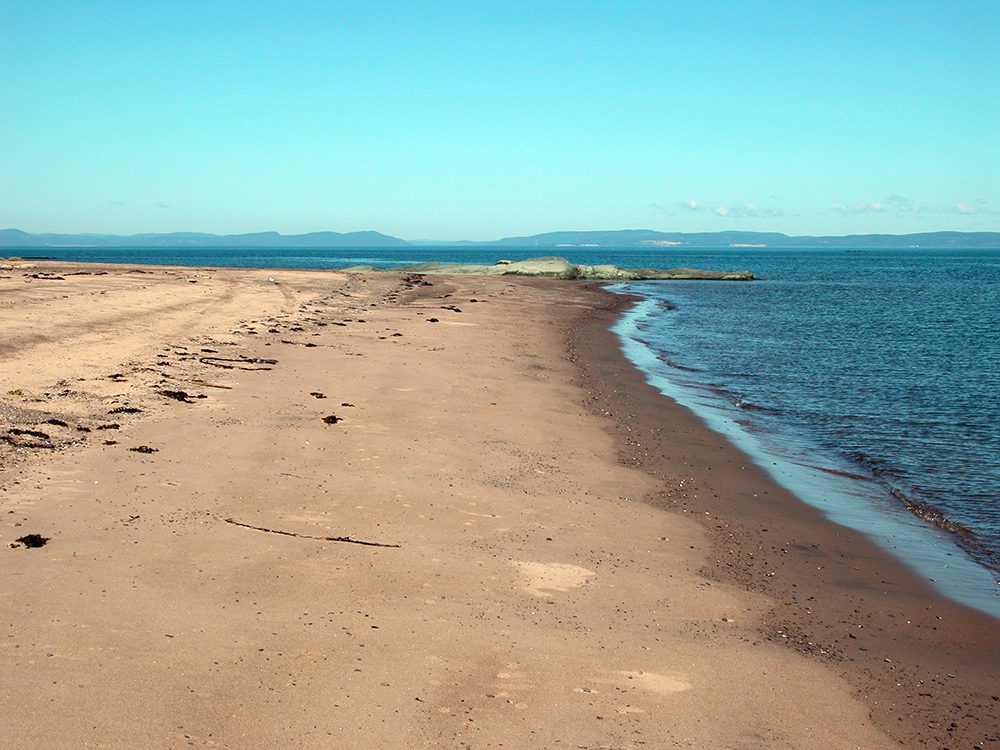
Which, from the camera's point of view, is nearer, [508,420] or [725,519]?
[725,519]

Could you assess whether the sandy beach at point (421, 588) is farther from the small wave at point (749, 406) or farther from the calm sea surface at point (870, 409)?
the small wave at point (749, 406)

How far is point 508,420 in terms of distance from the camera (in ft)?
44.4

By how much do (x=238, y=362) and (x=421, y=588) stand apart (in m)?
10.5

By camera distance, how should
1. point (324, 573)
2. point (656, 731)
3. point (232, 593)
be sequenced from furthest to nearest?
point (324, 573) → point (232, 593) → point (656, 731)

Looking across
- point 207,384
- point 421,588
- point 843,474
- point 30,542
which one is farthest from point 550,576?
point 207,384

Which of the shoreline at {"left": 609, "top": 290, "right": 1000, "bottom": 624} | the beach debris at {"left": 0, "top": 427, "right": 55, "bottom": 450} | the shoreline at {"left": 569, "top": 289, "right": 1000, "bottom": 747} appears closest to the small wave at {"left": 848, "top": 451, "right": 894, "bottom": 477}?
the shoreline at {"left": 609, "top": 290, "right": 1000, "bottom": 624}

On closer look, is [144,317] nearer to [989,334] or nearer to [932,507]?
[932,507]

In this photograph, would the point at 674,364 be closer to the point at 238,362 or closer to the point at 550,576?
the point at 238,362

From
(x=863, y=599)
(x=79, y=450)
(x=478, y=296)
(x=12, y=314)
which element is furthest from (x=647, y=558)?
(x=478, y=296)

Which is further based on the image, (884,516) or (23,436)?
(884,516)

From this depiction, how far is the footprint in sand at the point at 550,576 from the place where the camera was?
7.02 m

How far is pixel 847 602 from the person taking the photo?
7547mm

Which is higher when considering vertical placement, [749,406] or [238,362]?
[238,362]

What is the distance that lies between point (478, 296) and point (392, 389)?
29383mm
